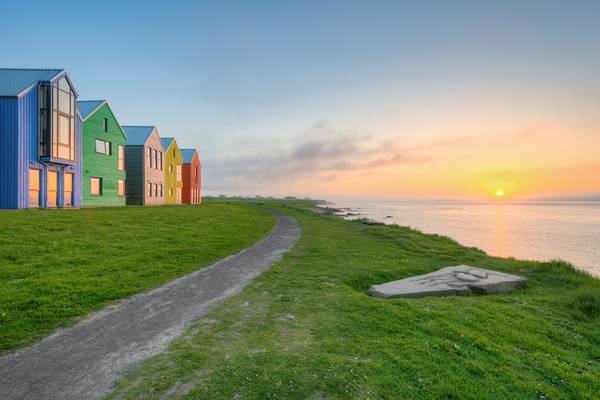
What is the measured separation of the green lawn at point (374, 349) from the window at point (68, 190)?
2797 cm

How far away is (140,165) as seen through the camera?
44.2 metres

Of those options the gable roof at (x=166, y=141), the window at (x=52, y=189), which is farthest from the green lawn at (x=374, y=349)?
the gable roof at (x=166, y=141)

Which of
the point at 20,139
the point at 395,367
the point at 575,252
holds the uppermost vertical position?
the point at 20,139

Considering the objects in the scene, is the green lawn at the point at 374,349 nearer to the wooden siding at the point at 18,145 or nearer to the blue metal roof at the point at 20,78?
the wooden siding at the point at 18,145

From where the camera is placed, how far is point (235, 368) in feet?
17.6

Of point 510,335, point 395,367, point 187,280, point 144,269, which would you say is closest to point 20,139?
point 144,269

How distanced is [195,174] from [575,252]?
5844cm

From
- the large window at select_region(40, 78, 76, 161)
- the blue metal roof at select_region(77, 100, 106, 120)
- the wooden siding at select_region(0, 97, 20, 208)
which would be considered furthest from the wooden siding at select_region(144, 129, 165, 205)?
the wooden siding at select_region(0, 97, 20, 208)

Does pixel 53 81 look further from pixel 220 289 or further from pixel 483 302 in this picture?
pixel 483 302

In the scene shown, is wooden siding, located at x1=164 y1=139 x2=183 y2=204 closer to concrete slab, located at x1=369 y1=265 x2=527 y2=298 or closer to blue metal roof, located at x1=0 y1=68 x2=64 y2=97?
blue metal roof, located at x1=0 y1=68 x2=64 y2=97

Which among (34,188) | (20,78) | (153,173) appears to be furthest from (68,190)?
(153,173)

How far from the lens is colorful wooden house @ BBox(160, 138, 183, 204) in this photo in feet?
169

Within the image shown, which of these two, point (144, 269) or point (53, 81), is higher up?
point (53, 81)

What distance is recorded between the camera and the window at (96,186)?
34.5 meters
